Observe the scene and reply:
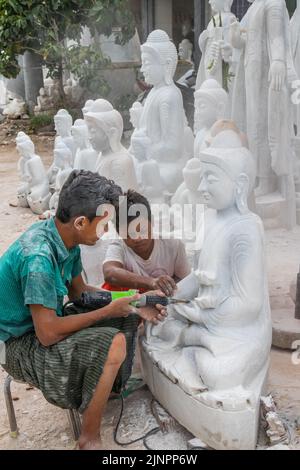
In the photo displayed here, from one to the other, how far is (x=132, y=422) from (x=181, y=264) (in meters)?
0.89

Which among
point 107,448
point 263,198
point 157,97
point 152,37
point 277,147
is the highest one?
point 152,37

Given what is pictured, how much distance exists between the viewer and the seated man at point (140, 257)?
10.2 feet

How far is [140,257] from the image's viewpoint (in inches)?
128

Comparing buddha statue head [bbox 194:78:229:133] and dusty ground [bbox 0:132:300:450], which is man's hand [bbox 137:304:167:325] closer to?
dusty ground [bbox 0:132:300:450]

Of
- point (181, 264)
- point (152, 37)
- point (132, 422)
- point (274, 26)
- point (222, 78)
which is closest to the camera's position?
point (132, 422)

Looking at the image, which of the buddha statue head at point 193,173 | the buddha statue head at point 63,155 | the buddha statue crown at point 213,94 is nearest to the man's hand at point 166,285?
the buddha statue head at point 193,173

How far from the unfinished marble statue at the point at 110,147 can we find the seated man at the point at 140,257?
1.03 meters

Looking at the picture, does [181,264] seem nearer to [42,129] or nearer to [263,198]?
[263,198]

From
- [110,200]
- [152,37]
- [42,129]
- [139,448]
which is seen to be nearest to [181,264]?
[110,200]

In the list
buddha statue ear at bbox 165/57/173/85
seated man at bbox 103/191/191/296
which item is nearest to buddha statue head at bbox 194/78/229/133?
buddha statue ear at bbox 165/57/173/85

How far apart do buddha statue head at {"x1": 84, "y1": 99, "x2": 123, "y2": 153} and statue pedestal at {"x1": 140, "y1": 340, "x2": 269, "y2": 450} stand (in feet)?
6.75

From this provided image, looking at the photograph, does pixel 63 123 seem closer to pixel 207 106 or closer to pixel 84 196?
pixel 207 106

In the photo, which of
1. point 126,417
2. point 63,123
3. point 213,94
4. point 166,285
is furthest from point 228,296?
point 63,123

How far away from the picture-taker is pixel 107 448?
273 cm
